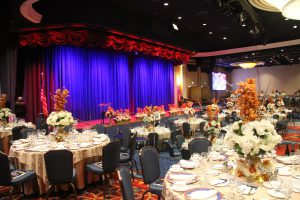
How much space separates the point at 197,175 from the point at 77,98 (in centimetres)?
890

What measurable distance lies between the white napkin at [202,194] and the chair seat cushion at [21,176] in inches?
108

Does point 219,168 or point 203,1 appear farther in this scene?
point 203,1

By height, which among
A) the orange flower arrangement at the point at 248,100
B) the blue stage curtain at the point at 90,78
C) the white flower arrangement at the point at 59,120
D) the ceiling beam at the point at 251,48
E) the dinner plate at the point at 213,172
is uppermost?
the ceiling beam at the point at 251,48

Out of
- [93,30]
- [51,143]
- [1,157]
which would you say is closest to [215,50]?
[93,30]

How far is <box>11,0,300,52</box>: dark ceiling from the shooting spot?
30.3ft

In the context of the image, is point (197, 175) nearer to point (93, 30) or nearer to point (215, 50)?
point (93, 30)

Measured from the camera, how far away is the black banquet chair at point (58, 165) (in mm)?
3820

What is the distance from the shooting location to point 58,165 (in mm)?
3850

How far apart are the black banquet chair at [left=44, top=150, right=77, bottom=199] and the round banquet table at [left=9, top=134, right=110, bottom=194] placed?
57cm

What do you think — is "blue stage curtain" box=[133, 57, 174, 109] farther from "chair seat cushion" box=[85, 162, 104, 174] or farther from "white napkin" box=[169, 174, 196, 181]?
"white napkin" box=[169, 174, 196, 181]

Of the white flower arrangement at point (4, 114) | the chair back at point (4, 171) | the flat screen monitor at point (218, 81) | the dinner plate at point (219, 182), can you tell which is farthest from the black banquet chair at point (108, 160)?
the flat screen monitor at point (218, 81)

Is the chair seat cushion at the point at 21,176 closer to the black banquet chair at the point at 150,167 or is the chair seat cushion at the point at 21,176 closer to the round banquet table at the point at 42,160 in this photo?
the round banquet table at the point at 42,160

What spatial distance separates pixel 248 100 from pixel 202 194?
→ 3.06 ft

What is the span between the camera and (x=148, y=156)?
3672mm
